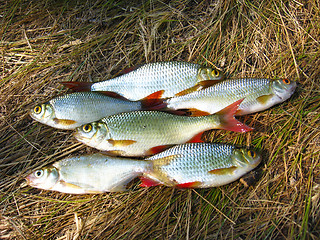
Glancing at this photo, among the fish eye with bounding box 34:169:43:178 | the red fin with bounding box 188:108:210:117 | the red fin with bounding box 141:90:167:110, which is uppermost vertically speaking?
the red fin with bounding box 141:90:167:110

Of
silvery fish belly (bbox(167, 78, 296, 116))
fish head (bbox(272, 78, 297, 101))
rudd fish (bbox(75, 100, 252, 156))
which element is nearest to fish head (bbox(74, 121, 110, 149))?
rudd fish (bbox(75, 100, 252, 156))

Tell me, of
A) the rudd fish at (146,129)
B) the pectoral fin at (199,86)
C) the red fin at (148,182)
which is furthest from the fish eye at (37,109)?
the pectoral fin at (199,86)

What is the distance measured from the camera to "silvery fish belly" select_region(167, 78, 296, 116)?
293cm

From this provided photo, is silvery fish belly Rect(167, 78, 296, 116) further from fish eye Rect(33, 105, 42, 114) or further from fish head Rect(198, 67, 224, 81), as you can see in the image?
fish eye Rect(33, 105, 42, 114)

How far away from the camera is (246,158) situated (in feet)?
8.95

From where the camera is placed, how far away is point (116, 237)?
2.74 m

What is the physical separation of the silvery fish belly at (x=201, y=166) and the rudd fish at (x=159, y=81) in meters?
0.81

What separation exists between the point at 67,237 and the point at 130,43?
2.59 m

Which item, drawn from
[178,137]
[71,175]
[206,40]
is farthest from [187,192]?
[206,40]

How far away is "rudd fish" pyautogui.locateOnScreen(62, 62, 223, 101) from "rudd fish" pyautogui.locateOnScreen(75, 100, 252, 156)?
39 centimetres

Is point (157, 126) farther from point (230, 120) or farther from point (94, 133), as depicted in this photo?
point (230, 120)

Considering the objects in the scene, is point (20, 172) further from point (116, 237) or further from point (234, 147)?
point (234, 147)

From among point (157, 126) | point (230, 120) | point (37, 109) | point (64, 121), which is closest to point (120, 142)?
point (157, 126)

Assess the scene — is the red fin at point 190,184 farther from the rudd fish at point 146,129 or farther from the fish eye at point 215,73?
the fish eye at point 215,73
